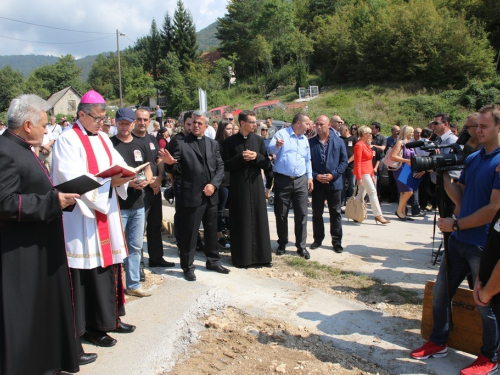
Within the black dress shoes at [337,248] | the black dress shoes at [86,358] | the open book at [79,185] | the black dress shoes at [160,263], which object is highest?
the open book at [79,185]

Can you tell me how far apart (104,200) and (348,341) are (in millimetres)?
2598

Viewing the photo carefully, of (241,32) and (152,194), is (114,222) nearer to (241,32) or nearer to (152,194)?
(152,194)

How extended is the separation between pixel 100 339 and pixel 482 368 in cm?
324

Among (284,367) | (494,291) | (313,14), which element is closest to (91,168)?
(284,367)

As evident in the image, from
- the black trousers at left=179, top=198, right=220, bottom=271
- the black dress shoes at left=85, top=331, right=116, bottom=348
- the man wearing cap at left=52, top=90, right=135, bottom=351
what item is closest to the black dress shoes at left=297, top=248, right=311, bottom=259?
the black trousers at left=179, top=198, right=220, bottom=271

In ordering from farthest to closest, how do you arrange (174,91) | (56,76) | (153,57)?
(153,57) → (56,76) → (174,91)

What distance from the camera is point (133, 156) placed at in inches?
204

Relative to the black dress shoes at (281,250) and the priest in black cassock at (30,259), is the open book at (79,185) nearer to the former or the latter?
the priest in black cassock at (30,259)

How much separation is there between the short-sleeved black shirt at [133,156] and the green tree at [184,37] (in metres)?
63.6

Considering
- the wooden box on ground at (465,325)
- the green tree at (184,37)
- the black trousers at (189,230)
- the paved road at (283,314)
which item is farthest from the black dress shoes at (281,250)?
the green tree at (184,37)

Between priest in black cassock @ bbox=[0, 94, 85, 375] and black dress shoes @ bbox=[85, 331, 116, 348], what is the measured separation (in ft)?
1.88

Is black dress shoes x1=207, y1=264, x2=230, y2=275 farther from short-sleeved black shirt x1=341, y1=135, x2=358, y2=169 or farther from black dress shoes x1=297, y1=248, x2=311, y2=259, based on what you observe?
short-sleeved black shirt x1=341, y1=135, x2=358, y2=169

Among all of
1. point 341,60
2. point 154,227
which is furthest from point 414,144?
point 341,60

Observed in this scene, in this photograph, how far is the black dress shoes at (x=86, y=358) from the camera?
3604mm
